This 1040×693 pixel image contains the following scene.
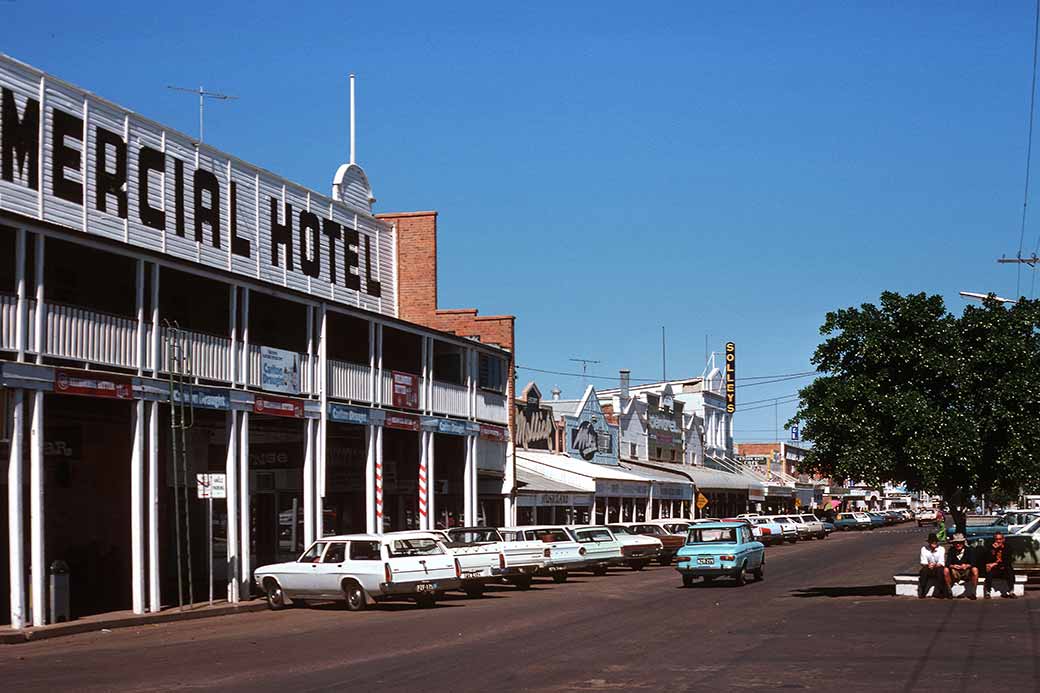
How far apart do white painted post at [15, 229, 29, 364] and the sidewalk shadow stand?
16671 millimetres

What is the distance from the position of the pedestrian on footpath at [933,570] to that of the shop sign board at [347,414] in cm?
1456

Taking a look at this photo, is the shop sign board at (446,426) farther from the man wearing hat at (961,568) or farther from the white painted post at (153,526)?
the man wearing hat at (961,568)

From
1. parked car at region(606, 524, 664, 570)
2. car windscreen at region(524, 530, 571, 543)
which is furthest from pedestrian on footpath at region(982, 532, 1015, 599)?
parked car at region(606, 524, 664, 570)

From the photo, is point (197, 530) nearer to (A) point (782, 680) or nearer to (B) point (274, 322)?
(B) point (274, 322)

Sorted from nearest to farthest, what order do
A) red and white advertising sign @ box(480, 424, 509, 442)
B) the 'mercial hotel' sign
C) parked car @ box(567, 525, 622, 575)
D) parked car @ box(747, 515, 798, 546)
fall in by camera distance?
the 'mercial hotel' sign, parked car @ box(567, 525, 622, 575), red and white advertising sign @ box(480, 424, 509, 442), parked car @ box(747, 515, 798, 546)

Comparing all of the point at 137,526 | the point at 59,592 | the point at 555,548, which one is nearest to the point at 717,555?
the point at 555,548

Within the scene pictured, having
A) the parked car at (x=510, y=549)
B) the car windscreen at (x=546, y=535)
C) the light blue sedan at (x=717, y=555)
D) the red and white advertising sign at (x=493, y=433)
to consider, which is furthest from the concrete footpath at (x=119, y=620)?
the red and white advertising sign at (x=493, y=433)

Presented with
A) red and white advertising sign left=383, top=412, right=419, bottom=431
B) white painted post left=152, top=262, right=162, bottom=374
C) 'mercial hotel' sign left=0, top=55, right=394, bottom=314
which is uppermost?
'mercial hotel' sign left=0, top=55, right=394, bottom=314

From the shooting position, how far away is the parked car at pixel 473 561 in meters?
29.3

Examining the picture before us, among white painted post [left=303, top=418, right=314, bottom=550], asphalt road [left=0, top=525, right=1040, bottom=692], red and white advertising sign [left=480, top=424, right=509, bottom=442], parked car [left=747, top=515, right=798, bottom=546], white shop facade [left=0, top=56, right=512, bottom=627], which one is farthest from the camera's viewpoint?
parked car [left=747, top=515, right=798, bottom=546]

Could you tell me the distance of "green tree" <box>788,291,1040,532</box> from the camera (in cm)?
2816

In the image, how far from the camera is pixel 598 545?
40406 mm

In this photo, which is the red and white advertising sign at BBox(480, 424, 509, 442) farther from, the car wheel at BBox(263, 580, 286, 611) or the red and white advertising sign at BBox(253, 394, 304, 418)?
the car wheel at BBox(263, 580, 286, 611)

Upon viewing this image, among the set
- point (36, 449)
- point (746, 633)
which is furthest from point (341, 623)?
point (746, 633)
